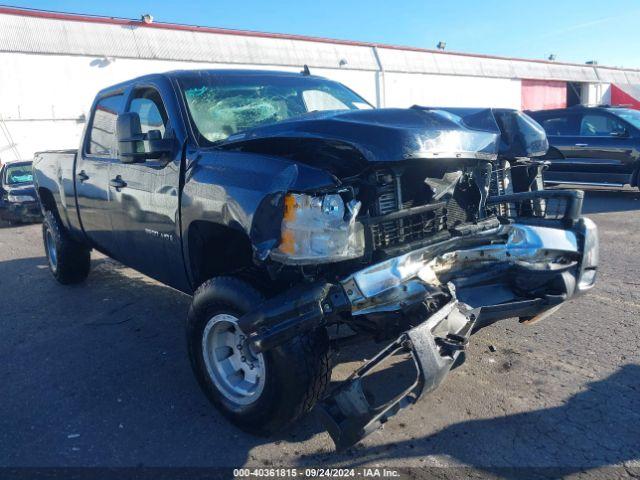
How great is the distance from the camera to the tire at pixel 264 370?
2.78 meters

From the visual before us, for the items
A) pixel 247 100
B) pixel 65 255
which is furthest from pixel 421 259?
pixel 65 255

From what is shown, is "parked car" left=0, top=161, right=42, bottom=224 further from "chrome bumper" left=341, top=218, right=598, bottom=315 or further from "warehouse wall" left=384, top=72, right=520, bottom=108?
"warehouse wall" left=384, top=72, right=520, bottom=108

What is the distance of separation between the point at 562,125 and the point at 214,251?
10569 millimetres

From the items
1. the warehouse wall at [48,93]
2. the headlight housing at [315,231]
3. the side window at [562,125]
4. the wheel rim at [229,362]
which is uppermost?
the warehouse wall at [48,93]

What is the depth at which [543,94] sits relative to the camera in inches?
1379

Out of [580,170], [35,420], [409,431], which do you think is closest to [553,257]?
[409,431]

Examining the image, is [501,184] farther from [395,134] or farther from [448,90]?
[448,90]

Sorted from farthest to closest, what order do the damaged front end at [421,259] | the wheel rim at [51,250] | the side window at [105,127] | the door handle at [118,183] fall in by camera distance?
1. the wheel rim at [51,250]
2. the side window at [105,127]
3. the door handle at [118,183]
4. the damaged front end at [421,259]

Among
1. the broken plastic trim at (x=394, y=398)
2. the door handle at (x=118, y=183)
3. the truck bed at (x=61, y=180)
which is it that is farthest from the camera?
the truck bed at (x=61, y=180)

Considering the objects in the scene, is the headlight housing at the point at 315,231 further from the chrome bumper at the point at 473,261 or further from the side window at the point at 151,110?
the side window at the point at 151,110

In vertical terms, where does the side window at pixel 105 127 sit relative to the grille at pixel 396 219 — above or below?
above

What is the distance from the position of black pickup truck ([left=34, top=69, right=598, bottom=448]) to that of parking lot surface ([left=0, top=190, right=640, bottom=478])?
30 centimetres

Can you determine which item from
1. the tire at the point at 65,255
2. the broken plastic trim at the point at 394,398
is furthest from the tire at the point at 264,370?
the tire at the point at 65,255

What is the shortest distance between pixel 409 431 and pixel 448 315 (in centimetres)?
81
